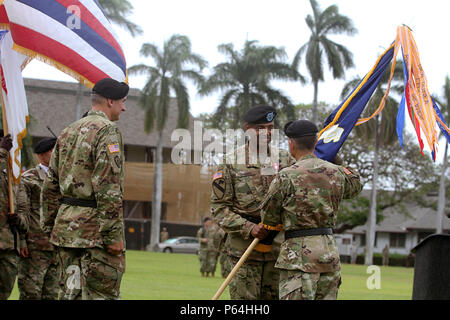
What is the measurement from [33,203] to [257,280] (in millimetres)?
3255

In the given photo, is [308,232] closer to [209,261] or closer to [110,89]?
[110,89]

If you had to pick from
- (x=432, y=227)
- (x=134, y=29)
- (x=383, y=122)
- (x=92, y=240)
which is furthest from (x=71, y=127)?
(x=432, y=227)

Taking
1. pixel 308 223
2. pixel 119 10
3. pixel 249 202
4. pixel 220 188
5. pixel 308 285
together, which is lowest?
pixel 308 285

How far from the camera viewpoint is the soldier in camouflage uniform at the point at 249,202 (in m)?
5.77

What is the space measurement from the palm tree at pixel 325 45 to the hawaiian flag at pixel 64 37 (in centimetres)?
3477

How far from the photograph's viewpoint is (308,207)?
4973 millimetres

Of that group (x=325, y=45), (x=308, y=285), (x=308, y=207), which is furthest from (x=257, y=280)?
(x=325, y=45)

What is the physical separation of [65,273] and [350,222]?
55.8m

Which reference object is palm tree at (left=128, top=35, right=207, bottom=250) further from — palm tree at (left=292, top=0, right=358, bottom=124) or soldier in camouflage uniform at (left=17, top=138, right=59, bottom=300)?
soldier in camouflage uniform at (left=17, top=138, right=59, bottom=300)

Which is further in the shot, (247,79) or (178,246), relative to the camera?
(178,246)

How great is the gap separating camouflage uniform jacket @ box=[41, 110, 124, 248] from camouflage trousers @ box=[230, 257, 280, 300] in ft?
4.31

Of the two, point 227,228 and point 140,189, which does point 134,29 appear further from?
point 227,228

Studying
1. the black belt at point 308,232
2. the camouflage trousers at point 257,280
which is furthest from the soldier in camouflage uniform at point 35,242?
the black belt at point 308,232

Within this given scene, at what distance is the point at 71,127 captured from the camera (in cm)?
543
